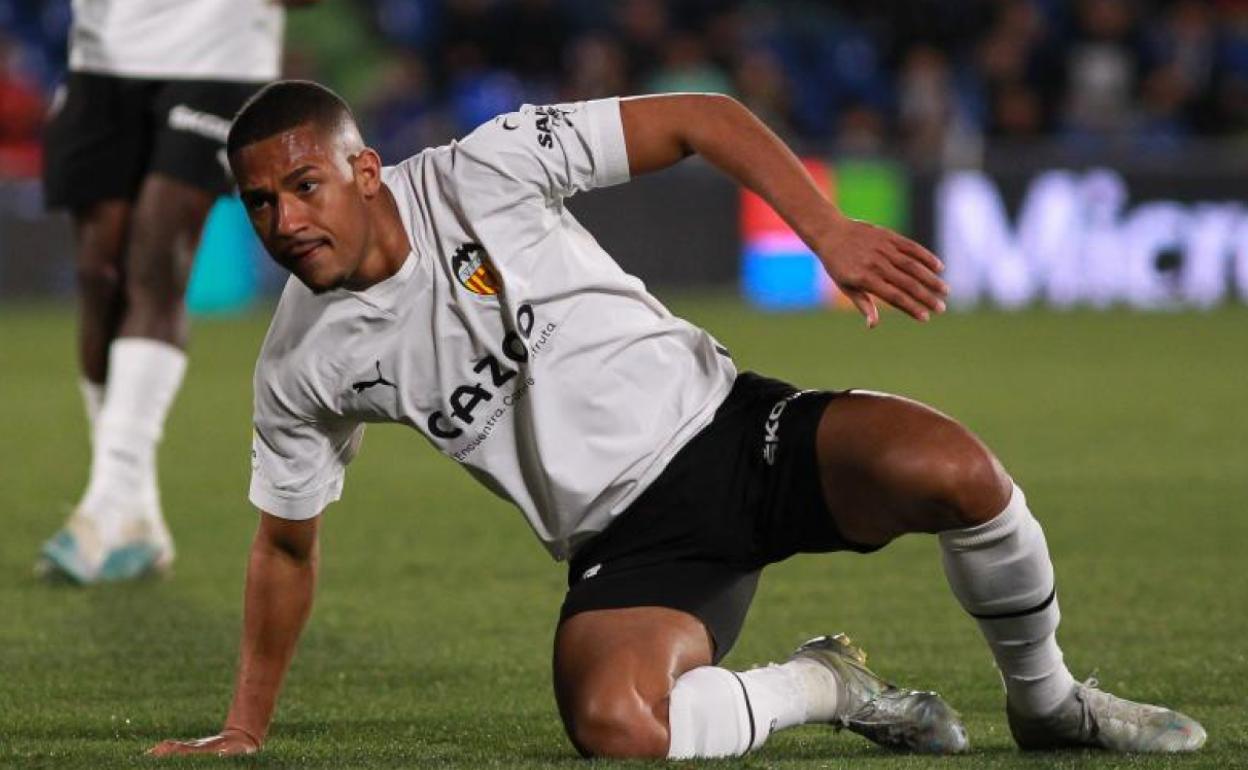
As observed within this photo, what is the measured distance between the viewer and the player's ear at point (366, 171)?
3.62m

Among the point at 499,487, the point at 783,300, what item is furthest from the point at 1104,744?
the point at 783,300

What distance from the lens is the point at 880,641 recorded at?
4.82 metres

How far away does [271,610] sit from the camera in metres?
3.84

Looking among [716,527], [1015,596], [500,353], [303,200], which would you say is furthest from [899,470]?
[303,200]

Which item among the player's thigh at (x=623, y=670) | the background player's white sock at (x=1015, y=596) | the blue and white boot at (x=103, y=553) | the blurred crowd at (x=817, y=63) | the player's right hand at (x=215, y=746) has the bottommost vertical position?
the blurred crowd at (x=817, y=63)

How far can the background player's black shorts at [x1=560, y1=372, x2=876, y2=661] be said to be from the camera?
147 inches

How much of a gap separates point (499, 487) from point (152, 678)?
106cm

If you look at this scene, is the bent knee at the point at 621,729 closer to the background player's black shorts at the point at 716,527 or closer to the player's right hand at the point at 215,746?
the background player's black shorts at the point at 716,527

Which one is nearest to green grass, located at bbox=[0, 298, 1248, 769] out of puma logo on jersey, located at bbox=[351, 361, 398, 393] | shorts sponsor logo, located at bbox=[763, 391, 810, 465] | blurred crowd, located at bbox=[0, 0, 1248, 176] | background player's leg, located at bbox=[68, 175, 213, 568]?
background player's leg, located at bbox=[68, 175, 213, 568]

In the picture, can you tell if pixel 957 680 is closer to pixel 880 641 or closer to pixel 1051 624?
pixel 880 641

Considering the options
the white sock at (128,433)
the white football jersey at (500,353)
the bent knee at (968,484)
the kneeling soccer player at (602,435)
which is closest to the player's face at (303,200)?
the kneeling soccer player at (602,435)

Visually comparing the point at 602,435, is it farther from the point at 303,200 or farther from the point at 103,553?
the point at 103,553

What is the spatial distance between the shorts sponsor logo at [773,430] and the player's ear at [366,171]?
29.2 inches

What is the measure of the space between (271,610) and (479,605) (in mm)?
1546
